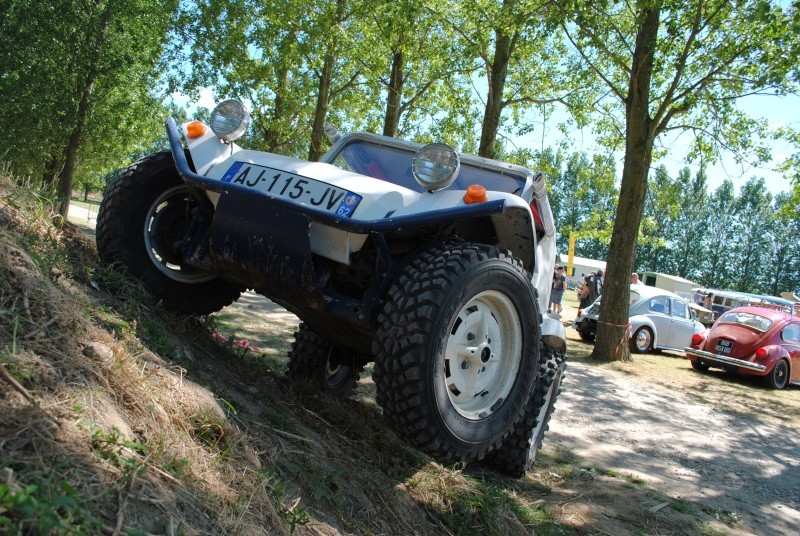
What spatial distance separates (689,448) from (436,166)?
4.72 metres

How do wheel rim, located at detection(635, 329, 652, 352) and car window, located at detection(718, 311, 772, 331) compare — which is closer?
car window, located at detection(718, 311, 772, 331)

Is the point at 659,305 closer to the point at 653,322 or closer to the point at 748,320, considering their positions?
the point at 653,322

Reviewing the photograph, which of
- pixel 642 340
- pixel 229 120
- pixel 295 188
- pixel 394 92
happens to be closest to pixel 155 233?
pixel 229 120

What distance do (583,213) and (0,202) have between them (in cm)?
8407

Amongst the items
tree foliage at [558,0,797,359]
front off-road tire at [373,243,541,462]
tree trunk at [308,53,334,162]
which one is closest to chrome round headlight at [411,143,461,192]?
front off-road tire at [373,243,541,462]

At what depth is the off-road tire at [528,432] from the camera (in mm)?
4672

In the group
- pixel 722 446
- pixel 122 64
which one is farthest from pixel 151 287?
pixel 122 64

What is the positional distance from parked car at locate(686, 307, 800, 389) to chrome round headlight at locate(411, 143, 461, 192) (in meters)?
12.5

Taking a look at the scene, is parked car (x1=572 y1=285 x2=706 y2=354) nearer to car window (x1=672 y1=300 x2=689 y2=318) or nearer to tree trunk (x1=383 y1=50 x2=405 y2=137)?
car window (x1=672 y1=300 x2=689 y2=318)

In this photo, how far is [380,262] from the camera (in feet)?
12.0

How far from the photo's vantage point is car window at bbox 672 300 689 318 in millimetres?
18062

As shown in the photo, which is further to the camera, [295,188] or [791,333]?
[791,333]

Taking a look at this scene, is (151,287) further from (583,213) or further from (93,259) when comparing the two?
(583,213)

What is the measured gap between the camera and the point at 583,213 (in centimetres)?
8425
